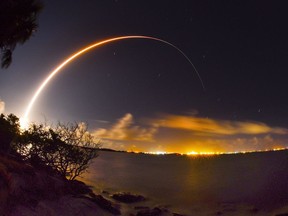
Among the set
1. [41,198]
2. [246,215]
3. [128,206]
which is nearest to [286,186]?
[246,215]

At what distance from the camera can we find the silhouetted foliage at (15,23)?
2281 cm

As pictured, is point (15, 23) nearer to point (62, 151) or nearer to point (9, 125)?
point (62, 151)

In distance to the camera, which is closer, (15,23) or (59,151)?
(15,23)

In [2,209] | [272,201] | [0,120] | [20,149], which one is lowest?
[2,209]

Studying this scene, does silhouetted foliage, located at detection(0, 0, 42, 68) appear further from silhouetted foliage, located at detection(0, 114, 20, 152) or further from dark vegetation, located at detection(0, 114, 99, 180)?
silhouetted foliage, located at detection(0, 114, 20, 152)

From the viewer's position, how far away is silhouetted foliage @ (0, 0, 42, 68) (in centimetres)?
2281

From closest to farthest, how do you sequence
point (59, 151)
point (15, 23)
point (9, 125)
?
point (15, 23), point (59, 151), point (9, 125)

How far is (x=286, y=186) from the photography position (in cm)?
7000

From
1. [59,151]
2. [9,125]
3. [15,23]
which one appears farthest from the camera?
[9,125]

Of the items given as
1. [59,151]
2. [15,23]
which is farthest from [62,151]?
[15,23]

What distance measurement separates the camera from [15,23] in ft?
77.2

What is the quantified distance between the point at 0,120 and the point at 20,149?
2099 centimetres

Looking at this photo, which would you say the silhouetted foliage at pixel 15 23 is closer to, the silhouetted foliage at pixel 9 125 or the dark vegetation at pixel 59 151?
the dark vegetation at pixel 59 151

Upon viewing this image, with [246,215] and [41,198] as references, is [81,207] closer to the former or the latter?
[41,198]
